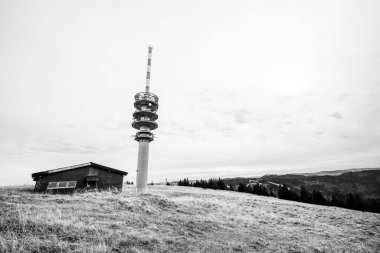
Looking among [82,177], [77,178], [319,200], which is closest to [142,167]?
[82,177]

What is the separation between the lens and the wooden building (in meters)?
29.1

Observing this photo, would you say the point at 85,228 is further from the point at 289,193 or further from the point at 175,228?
the point at 289,193

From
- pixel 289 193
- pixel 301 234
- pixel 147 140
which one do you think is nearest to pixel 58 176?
pixel 147 140

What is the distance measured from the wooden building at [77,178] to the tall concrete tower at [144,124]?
29.2 feet

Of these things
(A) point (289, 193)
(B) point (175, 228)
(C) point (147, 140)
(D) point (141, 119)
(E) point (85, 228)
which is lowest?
(A) point (289, 193)

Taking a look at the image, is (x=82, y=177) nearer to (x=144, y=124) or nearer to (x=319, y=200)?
(x=144, y=124)

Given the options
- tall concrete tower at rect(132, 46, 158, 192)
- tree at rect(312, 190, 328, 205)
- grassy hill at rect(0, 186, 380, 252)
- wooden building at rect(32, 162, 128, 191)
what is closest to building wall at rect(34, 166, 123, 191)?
wooden building at rect(32, 162, 128, 191)

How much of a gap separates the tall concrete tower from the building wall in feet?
26.4

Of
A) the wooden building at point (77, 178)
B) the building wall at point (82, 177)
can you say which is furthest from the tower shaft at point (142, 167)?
the wooden building at point (77, 178)

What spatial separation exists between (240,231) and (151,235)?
781 cm

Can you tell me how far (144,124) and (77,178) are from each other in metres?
19.8

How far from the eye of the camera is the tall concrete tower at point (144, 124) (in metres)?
45.0

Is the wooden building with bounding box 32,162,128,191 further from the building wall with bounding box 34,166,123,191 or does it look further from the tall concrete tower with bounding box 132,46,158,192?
the tall concrete tower with bounding box 132,46,158,192

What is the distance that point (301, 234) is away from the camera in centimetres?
1834
